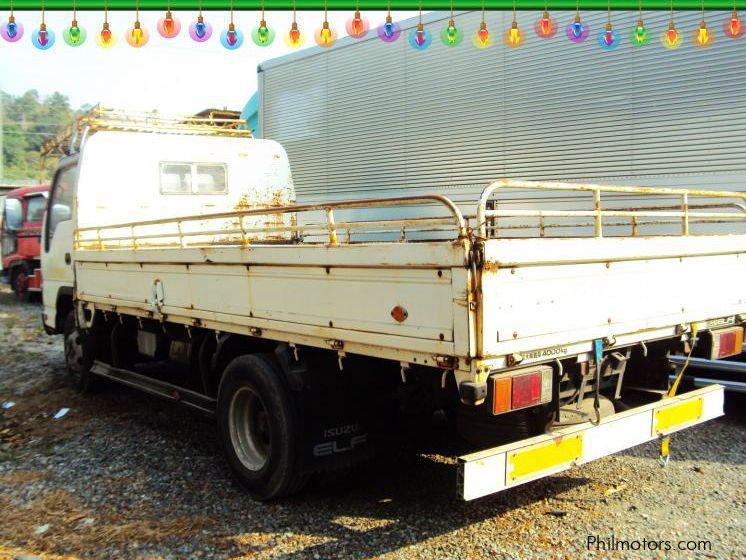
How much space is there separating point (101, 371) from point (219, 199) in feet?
6.30

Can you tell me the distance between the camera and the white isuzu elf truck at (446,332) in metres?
2.74

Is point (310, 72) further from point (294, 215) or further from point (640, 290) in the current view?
point (640, 290)

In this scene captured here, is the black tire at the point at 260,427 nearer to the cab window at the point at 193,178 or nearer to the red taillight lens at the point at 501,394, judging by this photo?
the red taillight lens at the point at 501,394

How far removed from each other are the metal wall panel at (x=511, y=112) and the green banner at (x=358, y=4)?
258mm

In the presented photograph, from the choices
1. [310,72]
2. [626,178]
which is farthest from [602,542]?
[310,72]

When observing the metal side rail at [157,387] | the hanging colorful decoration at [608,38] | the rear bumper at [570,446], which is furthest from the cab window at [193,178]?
the rear bumper at [570,446]

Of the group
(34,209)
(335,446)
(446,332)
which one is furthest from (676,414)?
(34,209)

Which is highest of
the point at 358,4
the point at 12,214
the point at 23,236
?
the point at 358,4

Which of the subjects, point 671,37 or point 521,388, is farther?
point 671,37

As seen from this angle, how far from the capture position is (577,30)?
600 cm

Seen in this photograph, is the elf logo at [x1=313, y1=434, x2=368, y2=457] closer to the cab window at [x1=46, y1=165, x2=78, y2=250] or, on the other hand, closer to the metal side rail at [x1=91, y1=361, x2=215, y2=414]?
the metal side rail at [x1=91, y1=361, x2=215, y2=414]

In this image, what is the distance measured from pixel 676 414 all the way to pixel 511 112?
4326mm

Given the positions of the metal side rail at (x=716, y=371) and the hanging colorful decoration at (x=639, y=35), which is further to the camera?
the hanging colorful decoration at (x=639, y=35)

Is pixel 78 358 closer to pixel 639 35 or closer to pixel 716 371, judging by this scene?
pixel 716 371
